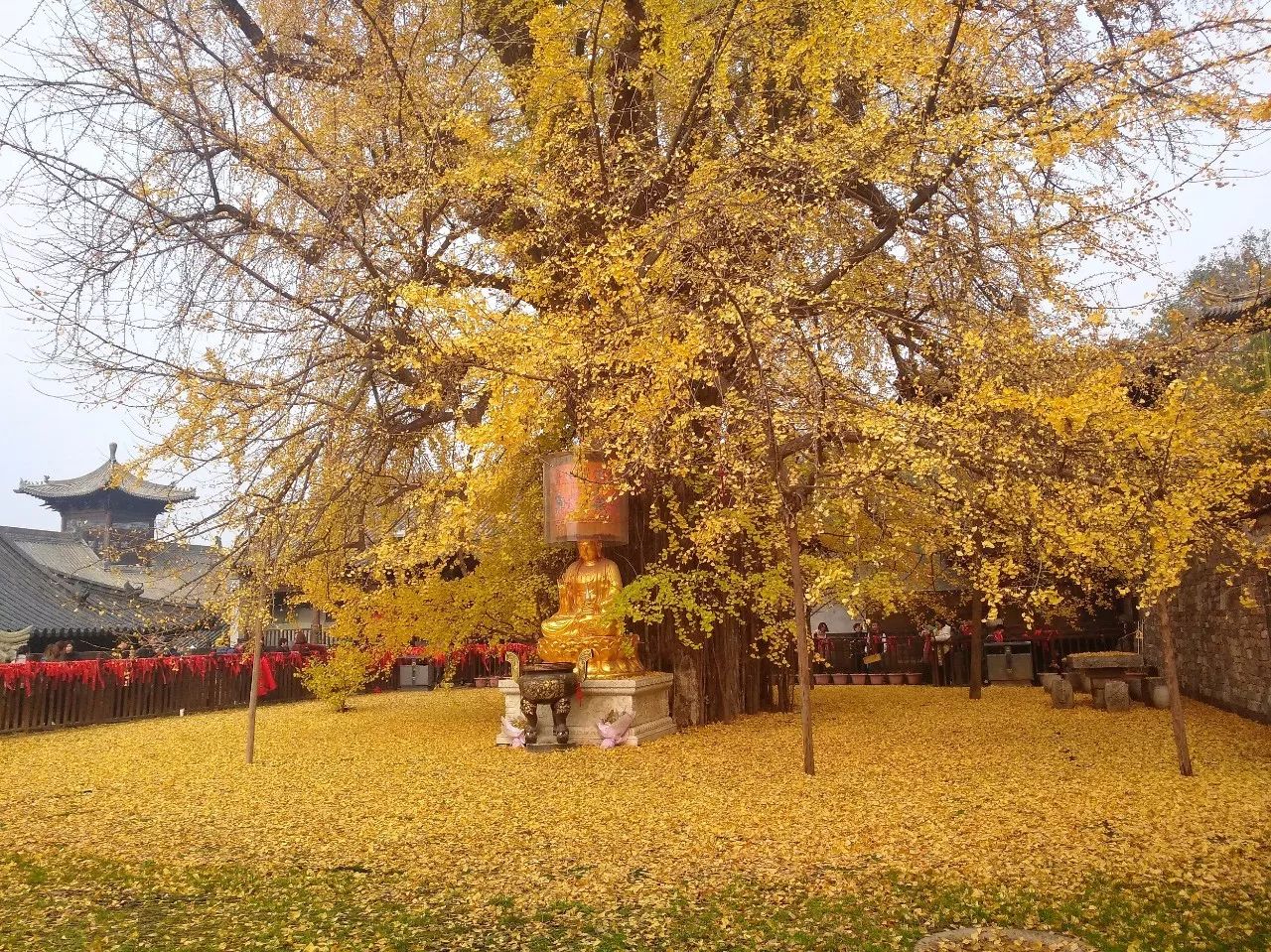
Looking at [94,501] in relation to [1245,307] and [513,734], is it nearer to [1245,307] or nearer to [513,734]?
[513,734]

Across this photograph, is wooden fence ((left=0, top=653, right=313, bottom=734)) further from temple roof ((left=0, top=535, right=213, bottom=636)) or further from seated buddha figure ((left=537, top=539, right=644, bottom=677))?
seated buddha figure ((left=537, top=539, right=644, bottom=677))

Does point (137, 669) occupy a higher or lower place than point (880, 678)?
higher

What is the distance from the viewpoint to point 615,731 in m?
9.34

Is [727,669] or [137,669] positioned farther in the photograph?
[137,669]

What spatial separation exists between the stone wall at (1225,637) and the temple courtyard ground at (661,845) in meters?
0.73

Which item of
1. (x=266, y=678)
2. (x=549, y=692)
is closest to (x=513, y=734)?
(x=549, y=692)

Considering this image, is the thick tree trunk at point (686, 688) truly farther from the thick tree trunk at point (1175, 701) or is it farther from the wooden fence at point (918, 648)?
the wooden fence at point (918, 648)

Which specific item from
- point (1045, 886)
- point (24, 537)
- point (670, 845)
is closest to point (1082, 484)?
point (1045, 886)

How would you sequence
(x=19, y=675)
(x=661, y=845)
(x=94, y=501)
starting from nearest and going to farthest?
1. (x=661, y=845)
2. (x=19, y=675)
3. (x=94, y=501)

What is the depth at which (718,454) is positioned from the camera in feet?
25.1

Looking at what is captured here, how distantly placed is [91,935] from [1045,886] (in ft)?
14.8

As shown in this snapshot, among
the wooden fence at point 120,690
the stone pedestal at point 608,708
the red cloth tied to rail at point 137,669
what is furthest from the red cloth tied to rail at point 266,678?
the stone pedestal at point 608,708

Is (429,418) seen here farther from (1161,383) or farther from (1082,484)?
(1161,383)

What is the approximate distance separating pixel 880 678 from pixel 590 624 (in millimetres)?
10149
